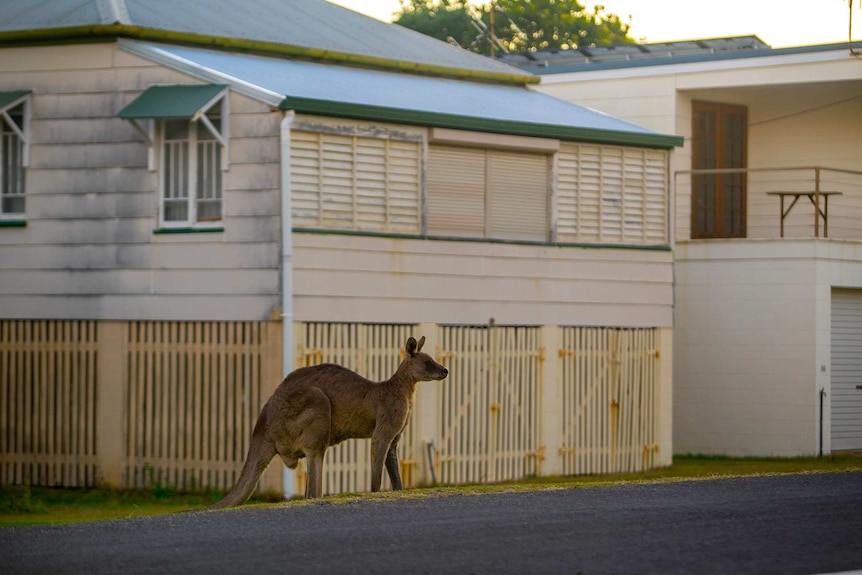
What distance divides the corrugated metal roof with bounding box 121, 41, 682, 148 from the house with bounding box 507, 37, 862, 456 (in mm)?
2228

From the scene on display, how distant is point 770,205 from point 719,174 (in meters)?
1.17

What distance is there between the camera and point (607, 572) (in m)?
9.15

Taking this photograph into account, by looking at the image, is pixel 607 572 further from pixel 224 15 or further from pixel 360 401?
pixel 224 15

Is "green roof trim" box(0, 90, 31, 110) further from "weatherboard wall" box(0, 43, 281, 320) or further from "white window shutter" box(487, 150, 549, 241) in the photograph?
"white window shutter" box(487, 150, 549, 241)

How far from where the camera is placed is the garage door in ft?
85.2

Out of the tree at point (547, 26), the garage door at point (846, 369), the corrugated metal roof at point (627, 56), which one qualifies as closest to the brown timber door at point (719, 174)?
the corrugated metal roof at point (627, 56)

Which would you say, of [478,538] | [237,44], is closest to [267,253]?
[237,44]

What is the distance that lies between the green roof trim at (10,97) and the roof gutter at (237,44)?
0.70 metres

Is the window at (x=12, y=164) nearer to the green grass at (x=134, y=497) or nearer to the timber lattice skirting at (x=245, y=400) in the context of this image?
the timber lattice skirting at (x=245, y=400)

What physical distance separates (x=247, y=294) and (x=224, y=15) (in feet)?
17.4

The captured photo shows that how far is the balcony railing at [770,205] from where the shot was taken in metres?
28.3

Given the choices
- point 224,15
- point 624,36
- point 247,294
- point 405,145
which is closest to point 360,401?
point 247,294

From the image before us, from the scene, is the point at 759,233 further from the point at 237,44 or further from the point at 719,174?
the point at 237,44

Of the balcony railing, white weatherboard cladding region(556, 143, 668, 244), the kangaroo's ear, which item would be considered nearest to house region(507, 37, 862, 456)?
the balcony railing
